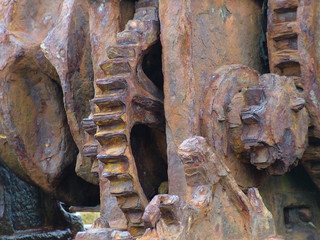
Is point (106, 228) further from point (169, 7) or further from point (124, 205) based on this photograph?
point (169, 7)

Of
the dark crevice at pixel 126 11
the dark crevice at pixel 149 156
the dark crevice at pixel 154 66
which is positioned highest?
the dark crevice at pixel 126 11

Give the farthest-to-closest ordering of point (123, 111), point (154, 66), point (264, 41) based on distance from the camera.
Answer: point (264, 41) → point (154, 66) → point (123, 111)

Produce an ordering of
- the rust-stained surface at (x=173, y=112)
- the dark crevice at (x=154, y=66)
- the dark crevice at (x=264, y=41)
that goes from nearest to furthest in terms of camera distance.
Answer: the rust-stained surface at (x=173, y=112) → the dark crevice at (x=154, y=66) → the dark crevice at (x=264, y=41)

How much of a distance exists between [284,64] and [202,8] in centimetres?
54

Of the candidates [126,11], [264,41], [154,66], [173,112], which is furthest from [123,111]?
[264,41]

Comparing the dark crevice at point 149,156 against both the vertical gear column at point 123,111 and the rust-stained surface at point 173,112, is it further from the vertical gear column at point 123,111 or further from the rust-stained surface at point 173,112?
the vertical gear column at point 123,111

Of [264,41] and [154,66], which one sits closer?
[154,66]

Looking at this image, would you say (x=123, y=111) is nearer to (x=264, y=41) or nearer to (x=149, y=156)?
(x=149, y=156)

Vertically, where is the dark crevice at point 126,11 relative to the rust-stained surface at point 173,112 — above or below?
above

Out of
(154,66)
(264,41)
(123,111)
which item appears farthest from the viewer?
(264,41)

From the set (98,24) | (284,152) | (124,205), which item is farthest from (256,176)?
(98,24)

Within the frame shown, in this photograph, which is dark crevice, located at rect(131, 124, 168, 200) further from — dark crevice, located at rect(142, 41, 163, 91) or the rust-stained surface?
dark crevice, located at rect(142, 41, 163, 91)

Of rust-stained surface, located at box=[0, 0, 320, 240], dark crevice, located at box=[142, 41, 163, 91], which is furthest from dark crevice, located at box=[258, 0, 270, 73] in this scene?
dark crevice, located at box=[142, 41, 163, 91]

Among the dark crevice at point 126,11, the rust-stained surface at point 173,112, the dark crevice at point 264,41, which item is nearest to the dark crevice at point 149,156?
the rust-stained surface at point 173,112
